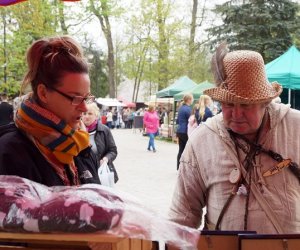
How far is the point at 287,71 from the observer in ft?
33.9

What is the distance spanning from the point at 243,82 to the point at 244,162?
33cm

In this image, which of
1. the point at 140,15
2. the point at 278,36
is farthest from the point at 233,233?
the point at 140,15

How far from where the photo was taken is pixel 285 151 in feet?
6.32

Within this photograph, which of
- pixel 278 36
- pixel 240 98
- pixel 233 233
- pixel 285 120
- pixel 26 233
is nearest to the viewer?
pixel 26 233

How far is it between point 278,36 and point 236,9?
223cm

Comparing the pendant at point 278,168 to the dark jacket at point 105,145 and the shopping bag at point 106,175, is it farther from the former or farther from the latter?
the dark jacket at point 105,145

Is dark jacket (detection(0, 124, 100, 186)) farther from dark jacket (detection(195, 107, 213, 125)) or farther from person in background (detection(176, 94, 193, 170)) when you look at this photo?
person in background (detection(176, 94, 193, 170))

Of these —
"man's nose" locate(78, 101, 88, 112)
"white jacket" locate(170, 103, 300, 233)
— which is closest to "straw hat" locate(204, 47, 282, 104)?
"white jacket" locate(170, 103, 300, 233)

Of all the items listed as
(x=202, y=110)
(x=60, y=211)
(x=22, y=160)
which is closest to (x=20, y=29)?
(x=202, y=110)

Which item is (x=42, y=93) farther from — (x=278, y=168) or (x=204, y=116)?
(x=204, y=116)

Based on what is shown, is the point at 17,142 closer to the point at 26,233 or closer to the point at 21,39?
the point at 26,233

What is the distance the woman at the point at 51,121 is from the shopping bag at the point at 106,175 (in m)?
2.77

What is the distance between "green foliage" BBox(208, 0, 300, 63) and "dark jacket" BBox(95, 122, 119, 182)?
51.5 ft

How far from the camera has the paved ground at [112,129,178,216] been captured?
23.7ft
